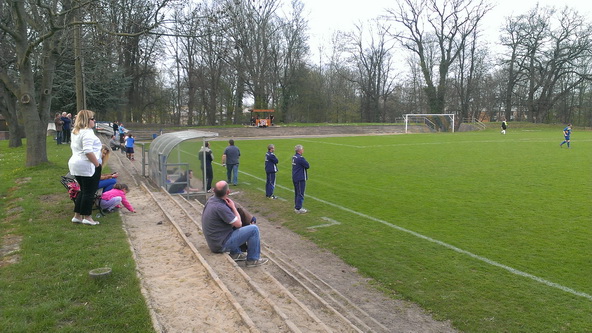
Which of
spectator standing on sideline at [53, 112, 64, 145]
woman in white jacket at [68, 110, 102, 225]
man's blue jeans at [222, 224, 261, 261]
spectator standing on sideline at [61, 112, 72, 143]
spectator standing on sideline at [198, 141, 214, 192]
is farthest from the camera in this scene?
spectator standing on sideline at [53, 112, 64, 145]

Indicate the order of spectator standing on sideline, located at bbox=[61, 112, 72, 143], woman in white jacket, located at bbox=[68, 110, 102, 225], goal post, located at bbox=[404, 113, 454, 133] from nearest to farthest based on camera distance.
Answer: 1. woman in white jacket, located at bbox=[68, 110, 102, 225]
2. spectator standing on sideline, located at bbox=[61, 112, 72, 143]
3. goal post, located at bbox=[404, 113, 454, 133]

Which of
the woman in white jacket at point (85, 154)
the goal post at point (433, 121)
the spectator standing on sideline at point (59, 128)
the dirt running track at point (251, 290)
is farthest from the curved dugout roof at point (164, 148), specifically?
the goal post at point (433, 121)

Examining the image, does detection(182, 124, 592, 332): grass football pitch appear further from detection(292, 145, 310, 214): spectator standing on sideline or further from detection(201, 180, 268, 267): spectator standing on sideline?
detection(201, 180, 268, 267): spectator standing on sideline

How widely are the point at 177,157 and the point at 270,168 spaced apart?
120 inches

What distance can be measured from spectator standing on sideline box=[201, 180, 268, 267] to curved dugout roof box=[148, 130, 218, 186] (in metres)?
6.21

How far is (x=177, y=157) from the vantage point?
43.3 feet

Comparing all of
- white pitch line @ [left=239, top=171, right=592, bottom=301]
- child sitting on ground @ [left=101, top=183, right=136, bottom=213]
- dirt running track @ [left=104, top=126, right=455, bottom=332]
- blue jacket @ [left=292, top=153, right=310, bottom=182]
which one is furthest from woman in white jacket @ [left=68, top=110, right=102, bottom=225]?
white pitch line @ [left=239, top=171, right=592, bottom=301]

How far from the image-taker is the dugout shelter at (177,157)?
12.6 m

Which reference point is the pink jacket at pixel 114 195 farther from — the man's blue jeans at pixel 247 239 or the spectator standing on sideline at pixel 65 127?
the spectator standing on sideline at pixel 65 127

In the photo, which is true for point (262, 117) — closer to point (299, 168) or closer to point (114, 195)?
point (299, 168)

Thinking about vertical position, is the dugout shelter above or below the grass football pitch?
above

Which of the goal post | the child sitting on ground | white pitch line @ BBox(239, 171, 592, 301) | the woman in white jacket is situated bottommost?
white pitch line @ BBox(239, 171, 592, 301)

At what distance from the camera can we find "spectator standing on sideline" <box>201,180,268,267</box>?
6098 millimetres

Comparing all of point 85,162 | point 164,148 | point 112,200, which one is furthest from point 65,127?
point 85,162
